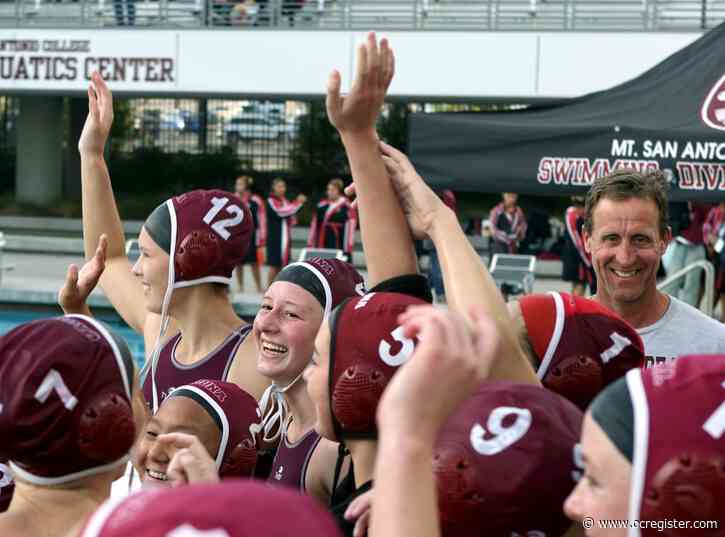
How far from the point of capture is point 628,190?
3742mm

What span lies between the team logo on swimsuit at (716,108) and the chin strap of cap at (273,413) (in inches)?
119

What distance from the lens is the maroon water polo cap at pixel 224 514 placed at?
1373 millimetres

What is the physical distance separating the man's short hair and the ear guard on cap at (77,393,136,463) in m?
1.84

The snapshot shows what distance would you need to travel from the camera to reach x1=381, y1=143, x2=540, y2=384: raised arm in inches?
103

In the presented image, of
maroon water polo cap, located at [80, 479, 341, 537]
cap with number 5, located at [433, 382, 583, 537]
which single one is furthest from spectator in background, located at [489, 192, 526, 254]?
maroon water polo cap, located at [80, 479, 341, 537]

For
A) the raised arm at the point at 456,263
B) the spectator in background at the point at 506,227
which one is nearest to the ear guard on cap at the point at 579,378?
the raised arm at the point at 456,263

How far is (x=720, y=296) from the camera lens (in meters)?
15.0

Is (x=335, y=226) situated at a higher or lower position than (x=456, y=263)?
lower

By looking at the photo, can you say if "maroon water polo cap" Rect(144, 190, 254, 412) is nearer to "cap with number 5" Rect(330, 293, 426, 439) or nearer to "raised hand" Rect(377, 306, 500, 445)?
"cap with number 5" Rect(330, 293, 426, 439)

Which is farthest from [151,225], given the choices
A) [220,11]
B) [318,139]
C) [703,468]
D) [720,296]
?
A: [318,139]

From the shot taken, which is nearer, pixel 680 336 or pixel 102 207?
pixel 680 336

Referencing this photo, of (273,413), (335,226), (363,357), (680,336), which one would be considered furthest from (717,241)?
(363,357)

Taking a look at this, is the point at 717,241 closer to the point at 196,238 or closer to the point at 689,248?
the point at 689,248

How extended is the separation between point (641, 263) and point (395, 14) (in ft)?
63.7
